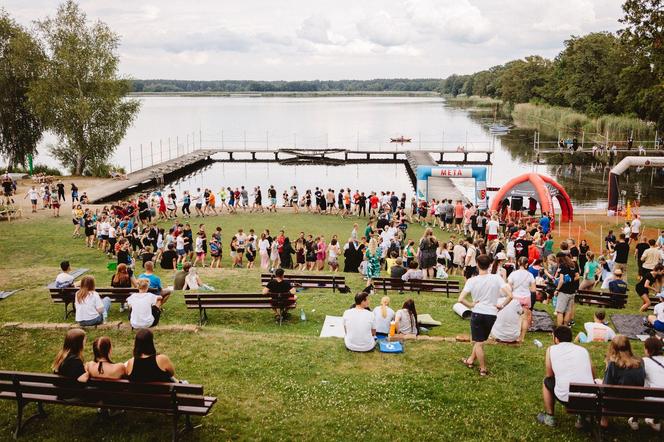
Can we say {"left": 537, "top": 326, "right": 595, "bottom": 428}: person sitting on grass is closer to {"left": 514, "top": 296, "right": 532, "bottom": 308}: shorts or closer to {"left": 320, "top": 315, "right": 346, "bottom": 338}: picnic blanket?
{"left": 514, "top": 296, "right": 532, "bottom": 308}: shorts

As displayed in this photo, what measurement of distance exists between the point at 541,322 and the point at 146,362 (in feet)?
24.7

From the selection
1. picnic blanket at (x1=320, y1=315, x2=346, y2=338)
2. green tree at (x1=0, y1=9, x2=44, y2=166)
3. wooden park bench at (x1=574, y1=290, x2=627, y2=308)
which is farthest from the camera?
green tree at (x1=0, y1=9, x2=44, y2=166)

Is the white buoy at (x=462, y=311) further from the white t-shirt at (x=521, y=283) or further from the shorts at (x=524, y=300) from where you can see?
the white t-shirt at (x=521, y=283)

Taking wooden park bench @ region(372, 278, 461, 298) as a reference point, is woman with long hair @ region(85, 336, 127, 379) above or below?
above

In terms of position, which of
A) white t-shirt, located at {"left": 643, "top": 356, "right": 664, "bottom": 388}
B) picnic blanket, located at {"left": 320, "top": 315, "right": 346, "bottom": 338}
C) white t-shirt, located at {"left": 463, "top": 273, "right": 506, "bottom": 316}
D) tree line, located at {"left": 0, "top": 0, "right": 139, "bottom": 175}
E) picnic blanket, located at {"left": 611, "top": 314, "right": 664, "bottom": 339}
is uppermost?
tree line, located at {"left": 0, "top": 0, "right": 139, "bottom": 175}

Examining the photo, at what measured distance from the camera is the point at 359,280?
14.9 metres

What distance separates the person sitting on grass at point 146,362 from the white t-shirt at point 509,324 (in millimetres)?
5316

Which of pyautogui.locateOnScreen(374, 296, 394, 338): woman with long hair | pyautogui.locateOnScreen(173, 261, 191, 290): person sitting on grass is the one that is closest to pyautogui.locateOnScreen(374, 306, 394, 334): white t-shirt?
pyautogui.locateOnScreen(374, 296, 394, 338): woman with long hair

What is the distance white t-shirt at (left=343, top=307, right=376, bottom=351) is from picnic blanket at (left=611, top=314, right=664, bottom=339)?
200 inches

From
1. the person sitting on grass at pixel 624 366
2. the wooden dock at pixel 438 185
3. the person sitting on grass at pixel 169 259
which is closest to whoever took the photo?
the person sitting on grass at pixel 624 366

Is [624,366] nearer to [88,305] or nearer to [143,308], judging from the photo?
[143,308]

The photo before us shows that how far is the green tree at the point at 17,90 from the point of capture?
38.4 meters

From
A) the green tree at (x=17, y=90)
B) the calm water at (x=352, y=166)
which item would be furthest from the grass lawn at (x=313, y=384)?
the green tree at (x=17, y=90)

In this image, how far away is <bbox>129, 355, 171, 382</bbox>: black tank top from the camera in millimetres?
6094
